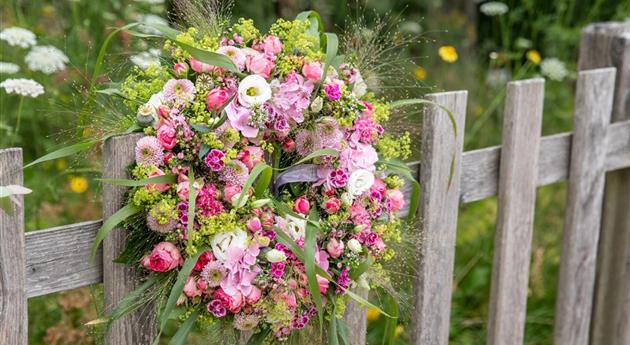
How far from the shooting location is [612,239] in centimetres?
284

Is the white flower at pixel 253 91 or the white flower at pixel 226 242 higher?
the white flower at pixel 253 91

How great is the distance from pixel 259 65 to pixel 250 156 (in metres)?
0.18

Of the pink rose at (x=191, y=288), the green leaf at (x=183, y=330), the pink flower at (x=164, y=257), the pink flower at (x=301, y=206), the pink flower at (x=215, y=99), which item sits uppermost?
the pink flower at (x=215, y=99)

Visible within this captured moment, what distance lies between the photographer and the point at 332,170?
1701 millimetres

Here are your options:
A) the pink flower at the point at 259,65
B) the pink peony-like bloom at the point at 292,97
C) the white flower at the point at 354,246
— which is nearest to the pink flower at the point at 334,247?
the white flower at the point at 354,246

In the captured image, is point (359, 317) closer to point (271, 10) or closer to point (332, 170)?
point (332, 170)

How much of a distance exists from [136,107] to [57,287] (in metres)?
0.38

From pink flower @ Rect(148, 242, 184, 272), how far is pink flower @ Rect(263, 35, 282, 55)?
42cm

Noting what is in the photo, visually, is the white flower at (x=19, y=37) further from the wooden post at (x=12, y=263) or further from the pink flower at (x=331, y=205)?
the pink flower at (x=331, y=205)

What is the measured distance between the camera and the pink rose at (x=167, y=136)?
5.11 ft

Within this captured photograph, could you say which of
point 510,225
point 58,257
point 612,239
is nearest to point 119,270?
point 58,257

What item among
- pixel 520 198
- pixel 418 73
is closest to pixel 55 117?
pixel 520 198

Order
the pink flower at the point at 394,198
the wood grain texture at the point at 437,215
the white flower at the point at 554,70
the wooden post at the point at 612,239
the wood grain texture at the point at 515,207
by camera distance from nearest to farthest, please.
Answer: the pink flower at the point at 394,198, the wood grain texture at the point at 437,215, the wood grain texture at the point at 515,207, the wooden post at the point at 612,239, the white flower at the point at 554,70

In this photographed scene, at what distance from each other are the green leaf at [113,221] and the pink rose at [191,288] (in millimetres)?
167
